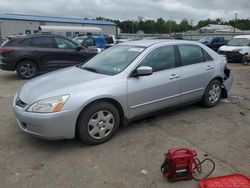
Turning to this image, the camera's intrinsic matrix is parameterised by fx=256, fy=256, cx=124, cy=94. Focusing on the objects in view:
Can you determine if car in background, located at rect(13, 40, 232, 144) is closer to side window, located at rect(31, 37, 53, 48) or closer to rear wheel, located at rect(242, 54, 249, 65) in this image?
side window, located at rect(31, 37, 53, 48)

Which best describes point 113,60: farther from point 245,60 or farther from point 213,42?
point 213,42

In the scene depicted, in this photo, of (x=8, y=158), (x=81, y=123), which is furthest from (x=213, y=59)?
(x=8, y=158)

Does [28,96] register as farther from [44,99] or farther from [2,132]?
[2,132]

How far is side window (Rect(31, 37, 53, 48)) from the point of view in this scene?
957cm

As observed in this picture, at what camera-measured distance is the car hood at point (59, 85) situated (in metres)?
3.64

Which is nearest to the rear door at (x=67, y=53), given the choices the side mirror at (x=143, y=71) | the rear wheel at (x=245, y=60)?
the side mirror at (x=143, y=71)

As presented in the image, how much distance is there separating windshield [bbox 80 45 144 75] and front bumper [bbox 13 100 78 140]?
110 centimetres

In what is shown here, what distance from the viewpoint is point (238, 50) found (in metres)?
14.9

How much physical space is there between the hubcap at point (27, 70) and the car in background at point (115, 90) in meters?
5.28

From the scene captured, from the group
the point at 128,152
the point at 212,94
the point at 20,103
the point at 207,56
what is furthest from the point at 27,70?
the point at 128,152

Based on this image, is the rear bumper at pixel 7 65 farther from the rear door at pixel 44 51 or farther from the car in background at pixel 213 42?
the car in background at pixel 213 42

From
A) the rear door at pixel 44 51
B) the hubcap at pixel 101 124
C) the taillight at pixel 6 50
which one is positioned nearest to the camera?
the hubcap at pixel 101 124

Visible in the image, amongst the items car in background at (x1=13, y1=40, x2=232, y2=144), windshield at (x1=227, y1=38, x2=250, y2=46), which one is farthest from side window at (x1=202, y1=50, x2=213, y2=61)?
windshield at (x1=227, y1=38, x2=250, y2=46)

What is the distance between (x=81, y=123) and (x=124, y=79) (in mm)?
979
